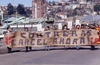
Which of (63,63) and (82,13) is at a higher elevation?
(82,13)

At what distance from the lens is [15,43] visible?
20.6m

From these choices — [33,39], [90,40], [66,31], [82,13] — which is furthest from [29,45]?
[82,13]

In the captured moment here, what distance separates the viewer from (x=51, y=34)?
20.8 m

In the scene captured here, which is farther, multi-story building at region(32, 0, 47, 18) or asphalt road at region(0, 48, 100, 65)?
multi-story building at region(32, 0, 47, 18)

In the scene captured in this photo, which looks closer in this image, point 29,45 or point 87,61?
point 87,61

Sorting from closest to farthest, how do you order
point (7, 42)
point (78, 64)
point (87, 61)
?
point (78, 64) → point (87, 61) → point (7, 42)

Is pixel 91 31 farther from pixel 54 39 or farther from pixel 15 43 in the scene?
pixel 15 43

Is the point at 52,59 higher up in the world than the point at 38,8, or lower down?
lower down

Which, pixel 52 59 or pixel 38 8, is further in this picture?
pixel 38 8

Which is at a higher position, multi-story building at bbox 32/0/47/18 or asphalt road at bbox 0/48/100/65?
multi-story building at bbox 32/0/47/18

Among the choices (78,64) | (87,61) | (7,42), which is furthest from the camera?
(7,42)

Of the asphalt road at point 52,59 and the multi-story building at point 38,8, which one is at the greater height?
the multi-story building at point 38,8

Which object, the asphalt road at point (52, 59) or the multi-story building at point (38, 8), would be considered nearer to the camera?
the asphalt road at point (52, 59)

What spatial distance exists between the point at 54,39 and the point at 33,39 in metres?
1.31
